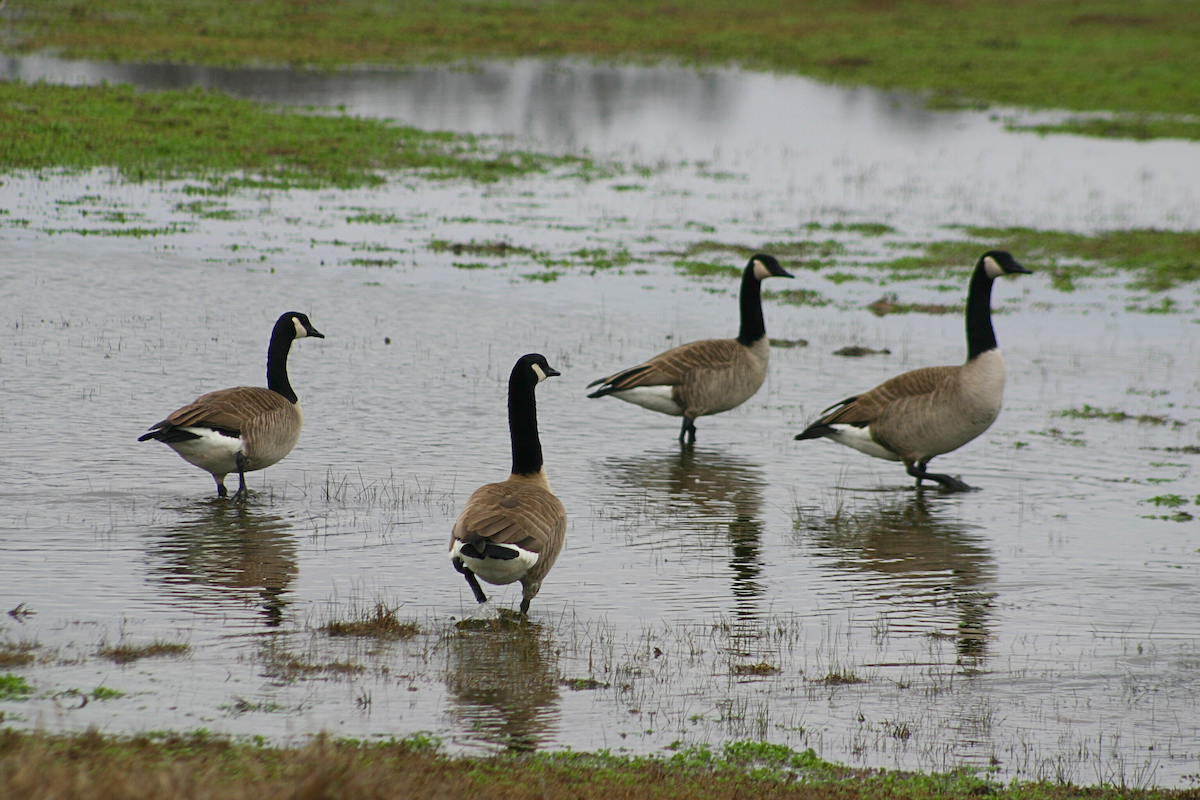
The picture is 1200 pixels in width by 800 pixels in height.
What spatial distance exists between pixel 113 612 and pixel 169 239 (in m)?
15.6

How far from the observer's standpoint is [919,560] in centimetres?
A: 1115

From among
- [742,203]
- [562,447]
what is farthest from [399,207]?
[562,447]

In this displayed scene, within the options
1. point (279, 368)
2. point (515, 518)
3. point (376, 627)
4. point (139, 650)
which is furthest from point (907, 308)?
point (139, 650)

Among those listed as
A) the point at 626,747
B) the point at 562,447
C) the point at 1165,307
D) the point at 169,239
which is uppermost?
the point at 169,239

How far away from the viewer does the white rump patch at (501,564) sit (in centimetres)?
827

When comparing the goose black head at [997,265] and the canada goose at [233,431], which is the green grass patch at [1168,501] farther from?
the canada goose at [233,431]

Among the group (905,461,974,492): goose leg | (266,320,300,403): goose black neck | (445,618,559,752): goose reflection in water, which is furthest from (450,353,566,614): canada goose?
(905,461,974,492): goose leg

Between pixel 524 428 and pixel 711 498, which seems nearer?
pixel 524 428

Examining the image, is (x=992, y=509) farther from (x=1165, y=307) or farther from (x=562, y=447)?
(x=1165, y=307)

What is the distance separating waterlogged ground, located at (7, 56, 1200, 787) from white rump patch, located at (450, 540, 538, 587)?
0.46m

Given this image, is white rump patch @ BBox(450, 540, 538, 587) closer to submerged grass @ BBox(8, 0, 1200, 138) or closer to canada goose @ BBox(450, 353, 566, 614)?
canada goose @ BBox(450, 353, 566, 614)

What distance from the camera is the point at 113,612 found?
8.52 metres

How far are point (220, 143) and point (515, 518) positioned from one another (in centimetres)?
2543

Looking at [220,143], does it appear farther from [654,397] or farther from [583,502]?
[583,502]
